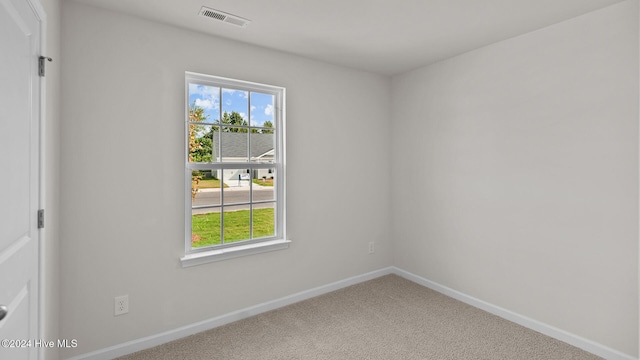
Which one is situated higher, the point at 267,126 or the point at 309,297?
the point at 267,126

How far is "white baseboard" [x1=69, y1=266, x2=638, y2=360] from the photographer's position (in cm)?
224

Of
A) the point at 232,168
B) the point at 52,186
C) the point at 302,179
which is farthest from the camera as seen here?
the point at 302,179

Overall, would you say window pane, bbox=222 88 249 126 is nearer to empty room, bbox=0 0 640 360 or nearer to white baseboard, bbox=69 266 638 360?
empty room, bbox=0 0 640 360

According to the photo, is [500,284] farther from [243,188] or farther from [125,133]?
[125,133]

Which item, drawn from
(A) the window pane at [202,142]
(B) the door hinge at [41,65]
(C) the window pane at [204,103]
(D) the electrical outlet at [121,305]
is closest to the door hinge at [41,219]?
(B) the door hinge at [41,65]

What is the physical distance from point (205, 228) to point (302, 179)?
103cm

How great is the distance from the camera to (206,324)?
8.57 ft

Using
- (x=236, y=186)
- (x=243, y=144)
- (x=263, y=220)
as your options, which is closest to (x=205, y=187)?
(x=236, y=186)

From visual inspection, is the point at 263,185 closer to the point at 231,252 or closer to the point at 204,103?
the point at 231,252

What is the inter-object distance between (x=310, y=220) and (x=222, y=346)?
1.37 meters

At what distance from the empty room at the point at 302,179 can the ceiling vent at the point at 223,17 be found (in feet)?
0.09

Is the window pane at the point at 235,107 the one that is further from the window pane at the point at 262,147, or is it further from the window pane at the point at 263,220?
the window pane at the point at 263,220

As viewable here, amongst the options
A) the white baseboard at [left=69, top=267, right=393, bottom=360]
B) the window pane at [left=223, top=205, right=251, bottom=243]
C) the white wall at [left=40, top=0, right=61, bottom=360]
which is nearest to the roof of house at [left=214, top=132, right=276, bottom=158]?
the window pane at [left=223, top=205, right=251, bottom=243]

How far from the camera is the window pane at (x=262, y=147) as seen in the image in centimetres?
299
